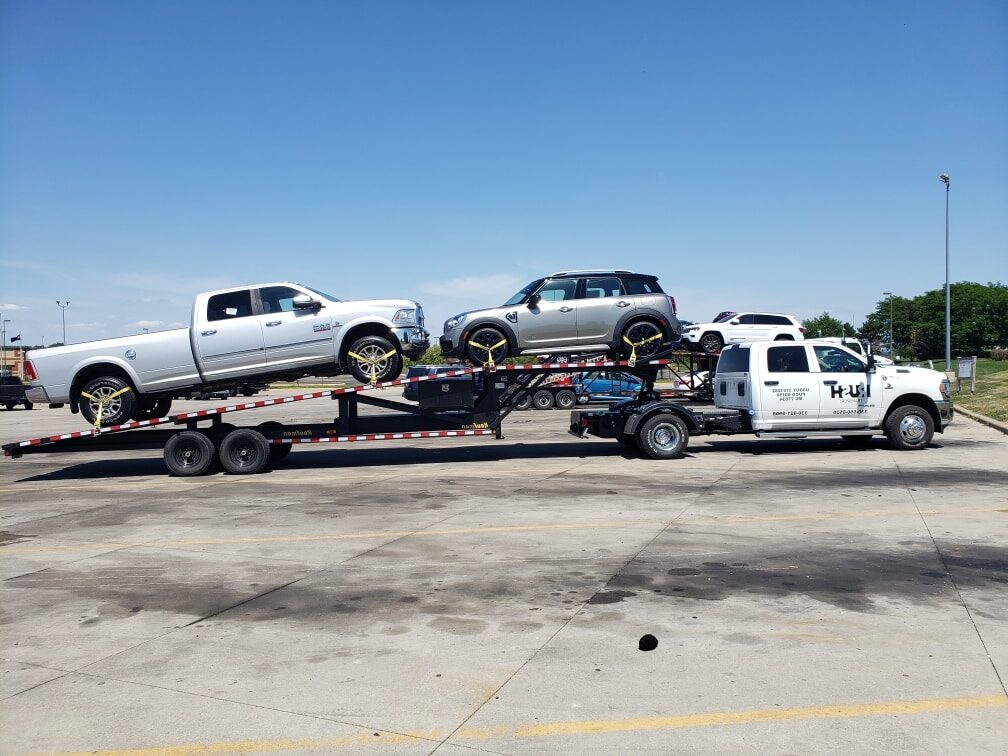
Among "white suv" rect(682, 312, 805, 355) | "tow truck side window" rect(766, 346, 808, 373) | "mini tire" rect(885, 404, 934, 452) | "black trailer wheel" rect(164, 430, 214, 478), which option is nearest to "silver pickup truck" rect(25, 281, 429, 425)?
"black trailer wheel" rect(164, 430, 214, 478)

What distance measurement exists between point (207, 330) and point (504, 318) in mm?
4717

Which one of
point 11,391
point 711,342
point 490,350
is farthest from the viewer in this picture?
point 11,391

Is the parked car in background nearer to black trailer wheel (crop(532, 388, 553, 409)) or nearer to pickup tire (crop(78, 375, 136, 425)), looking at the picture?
black trailer wheel (crop(532, 388, 553, 409))

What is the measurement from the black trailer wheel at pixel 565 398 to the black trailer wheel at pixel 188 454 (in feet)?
56.0

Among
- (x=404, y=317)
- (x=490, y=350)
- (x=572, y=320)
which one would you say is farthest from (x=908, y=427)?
(x=404, y=317)

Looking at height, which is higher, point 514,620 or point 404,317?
point 404,317

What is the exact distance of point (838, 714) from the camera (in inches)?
170

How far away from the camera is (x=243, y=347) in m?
13.4

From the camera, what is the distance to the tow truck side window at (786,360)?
1517 cm

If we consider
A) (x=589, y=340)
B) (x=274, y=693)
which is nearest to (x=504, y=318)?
(x=589, y=340)

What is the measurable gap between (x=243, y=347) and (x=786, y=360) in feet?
30.7

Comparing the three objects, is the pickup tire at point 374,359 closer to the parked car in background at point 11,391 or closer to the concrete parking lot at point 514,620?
the concrete parking lot at point 514,620

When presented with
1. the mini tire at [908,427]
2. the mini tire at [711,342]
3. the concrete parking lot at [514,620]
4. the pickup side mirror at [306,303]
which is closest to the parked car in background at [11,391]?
the pickup side mirror at [306,303]

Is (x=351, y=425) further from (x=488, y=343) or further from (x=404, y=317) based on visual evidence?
(x=488, y=343)
